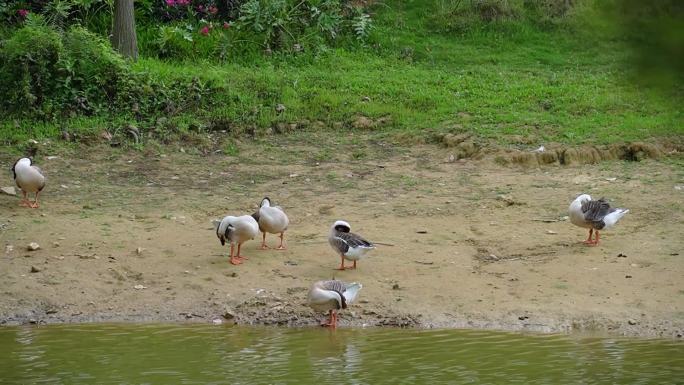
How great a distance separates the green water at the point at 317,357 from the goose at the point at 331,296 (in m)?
0.26

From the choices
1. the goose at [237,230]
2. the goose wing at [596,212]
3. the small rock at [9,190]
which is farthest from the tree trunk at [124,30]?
the goose wing at [596,212]

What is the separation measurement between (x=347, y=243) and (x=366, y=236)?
1114 mm

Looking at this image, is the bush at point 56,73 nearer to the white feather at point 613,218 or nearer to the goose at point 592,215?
the goose at point 592,215

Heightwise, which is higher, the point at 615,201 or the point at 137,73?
the point at 137,73

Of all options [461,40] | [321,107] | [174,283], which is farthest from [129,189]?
[461,40]

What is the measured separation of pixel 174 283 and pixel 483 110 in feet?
22.2

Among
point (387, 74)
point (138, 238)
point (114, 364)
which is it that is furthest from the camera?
point (387, 74)

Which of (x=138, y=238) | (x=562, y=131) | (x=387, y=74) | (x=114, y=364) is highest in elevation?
(x=387, y=74)

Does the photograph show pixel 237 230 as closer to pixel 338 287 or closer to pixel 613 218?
pixel 338 287

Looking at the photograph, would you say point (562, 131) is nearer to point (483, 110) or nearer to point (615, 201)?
point (483, 110)

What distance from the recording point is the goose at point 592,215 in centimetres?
1032

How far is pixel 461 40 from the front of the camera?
19.2 metres

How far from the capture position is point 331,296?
28.7ft

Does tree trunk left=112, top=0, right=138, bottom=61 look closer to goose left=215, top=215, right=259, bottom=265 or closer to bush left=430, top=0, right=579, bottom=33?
bush left=430, top=0, right=579, bottom=33
